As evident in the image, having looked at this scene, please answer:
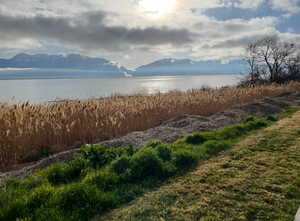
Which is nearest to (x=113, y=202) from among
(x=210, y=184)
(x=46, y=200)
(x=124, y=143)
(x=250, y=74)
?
(x=46, y=200)

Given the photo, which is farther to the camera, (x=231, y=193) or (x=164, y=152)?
(x=164, y=152)

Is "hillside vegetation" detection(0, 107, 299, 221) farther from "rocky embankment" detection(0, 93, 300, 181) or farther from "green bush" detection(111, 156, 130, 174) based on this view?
"rocky embankment" detection(0, 93, 300, 181)

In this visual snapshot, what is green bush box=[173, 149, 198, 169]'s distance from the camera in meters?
3.95

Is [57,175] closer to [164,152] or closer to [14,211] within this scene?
[14,211]

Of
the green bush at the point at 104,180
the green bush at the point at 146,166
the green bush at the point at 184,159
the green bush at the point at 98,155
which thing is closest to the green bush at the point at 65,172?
the green bush at the point at 98,155

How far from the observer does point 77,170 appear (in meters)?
3.70

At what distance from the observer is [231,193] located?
114 inches

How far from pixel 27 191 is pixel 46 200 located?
51 cm

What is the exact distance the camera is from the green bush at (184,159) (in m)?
3.95

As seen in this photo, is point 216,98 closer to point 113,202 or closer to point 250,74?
point 113,202

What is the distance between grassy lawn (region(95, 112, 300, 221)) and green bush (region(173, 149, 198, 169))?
0.70 feet

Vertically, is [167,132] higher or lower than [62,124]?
lower

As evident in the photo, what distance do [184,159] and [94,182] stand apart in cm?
179

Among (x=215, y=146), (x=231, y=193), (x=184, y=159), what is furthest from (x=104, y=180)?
(x=215, y=146)
